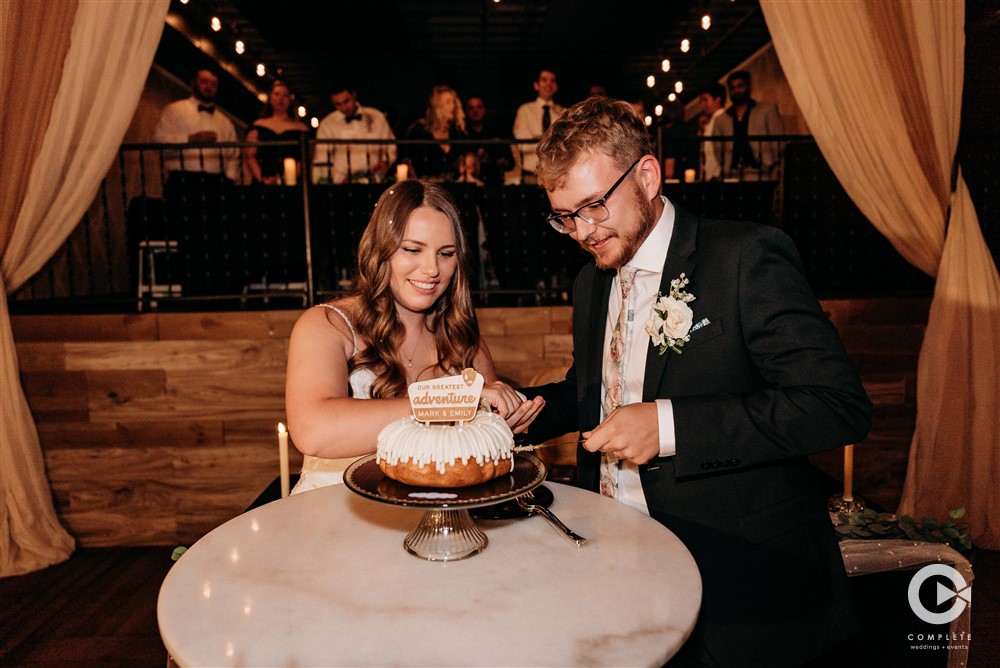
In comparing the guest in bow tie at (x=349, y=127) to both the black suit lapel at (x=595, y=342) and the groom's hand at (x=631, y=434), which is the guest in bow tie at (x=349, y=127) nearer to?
the black suit lapel at (x=595, y=342)

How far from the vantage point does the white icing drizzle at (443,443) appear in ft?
4.29

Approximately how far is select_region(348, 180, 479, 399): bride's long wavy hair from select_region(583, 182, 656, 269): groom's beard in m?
0.74

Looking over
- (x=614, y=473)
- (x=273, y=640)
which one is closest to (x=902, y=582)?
(x=614, y=473)

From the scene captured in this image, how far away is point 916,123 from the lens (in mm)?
3475

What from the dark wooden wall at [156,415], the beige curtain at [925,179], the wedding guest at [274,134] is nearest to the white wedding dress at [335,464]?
the dark wooden wall at [156,415]

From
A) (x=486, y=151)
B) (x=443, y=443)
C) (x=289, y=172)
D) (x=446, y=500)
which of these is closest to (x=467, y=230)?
(x=289, y=172)

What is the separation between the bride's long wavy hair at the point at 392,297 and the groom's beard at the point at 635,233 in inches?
29.0

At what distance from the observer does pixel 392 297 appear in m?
2.42

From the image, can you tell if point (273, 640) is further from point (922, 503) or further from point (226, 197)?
point (226, 197)

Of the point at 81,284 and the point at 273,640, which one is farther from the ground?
the point at 81,284

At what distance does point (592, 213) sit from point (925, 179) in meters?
2.79

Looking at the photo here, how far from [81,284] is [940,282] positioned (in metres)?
9.12

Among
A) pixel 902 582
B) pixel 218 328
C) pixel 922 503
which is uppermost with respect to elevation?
pixel 218 328

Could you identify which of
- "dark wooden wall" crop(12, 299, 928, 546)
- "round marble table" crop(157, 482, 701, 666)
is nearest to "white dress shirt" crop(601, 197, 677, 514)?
"round marble table" crop(157, 482, 701, 666)
